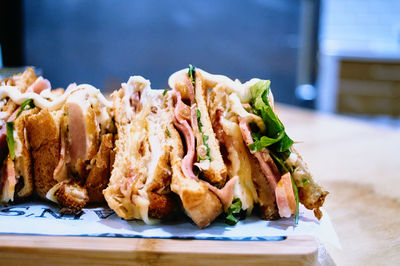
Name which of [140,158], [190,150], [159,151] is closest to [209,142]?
[190,150]

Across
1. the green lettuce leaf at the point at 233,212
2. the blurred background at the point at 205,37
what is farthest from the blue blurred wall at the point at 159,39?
the green lettuce leaf at the point at 233,212

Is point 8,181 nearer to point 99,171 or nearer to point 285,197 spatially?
point 99,171

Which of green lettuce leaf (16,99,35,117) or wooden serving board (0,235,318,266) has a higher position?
green lettuce leaf (16,99,35,117)

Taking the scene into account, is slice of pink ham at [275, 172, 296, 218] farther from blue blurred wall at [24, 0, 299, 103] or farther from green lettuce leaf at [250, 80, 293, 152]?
blue blurred wall at [24, 0, 299, 103]

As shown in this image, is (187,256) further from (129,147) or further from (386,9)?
(386,9)

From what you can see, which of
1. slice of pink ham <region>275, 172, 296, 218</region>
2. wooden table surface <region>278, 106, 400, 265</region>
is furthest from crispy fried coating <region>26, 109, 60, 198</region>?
wooden table surface <region>278, 106, 400, 265</region>

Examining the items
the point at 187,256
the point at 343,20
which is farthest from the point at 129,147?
the point at 343,20

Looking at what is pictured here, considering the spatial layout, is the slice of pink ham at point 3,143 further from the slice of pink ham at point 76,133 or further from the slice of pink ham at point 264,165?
the slice of pink ham at point 264,165
